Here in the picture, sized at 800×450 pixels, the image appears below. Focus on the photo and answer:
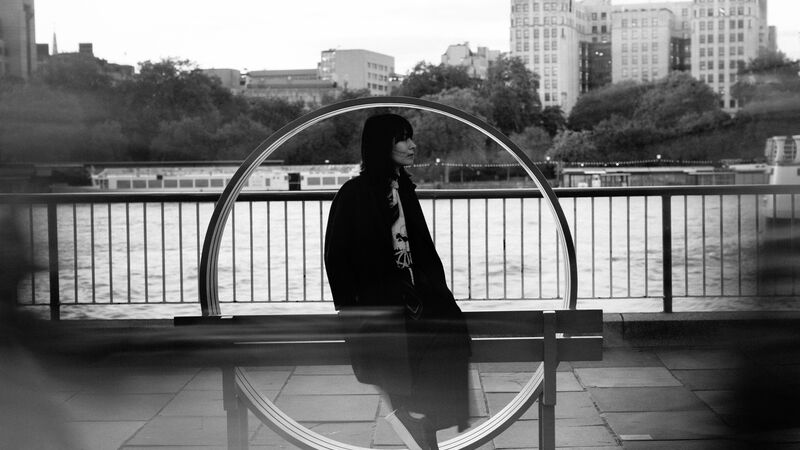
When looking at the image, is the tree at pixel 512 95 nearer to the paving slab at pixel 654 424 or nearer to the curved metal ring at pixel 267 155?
the paving slab at pixel 654 424

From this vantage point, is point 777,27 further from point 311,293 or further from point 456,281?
point 456,281

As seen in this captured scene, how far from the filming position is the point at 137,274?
16.5 meters

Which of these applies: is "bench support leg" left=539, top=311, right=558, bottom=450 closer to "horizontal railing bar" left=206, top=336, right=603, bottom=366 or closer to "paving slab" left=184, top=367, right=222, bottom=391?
"horizontal railing bar" left=206, top=336, right=603, bottom=366

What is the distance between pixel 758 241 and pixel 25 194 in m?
1.23

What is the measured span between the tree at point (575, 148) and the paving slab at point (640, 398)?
6312 cm

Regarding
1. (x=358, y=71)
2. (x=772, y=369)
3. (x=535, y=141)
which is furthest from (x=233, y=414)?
(x=535, y=141)

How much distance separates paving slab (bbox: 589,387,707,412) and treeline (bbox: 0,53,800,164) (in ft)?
3.90

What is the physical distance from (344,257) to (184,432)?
1445 mm

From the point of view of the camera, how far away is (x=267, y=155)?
3174mm

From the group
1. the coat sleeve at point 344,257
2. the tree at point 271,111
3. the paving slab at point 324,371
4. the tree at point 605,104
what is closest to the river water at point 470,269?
the coat sleeve at point 344,257

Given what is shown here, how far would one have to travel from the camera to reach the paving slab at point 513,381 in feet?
16.2

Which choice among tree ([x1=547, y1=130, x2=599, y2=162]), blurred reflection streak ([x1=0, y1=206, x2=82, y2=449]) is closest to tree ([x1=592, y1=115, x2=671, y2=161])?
tree ([x1=547, y1=130, x2=599, y2=162])

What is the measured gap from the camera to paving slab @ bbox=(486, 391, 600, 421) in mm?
4324

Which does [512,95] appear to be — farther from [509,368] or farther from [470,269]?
[509,368]
